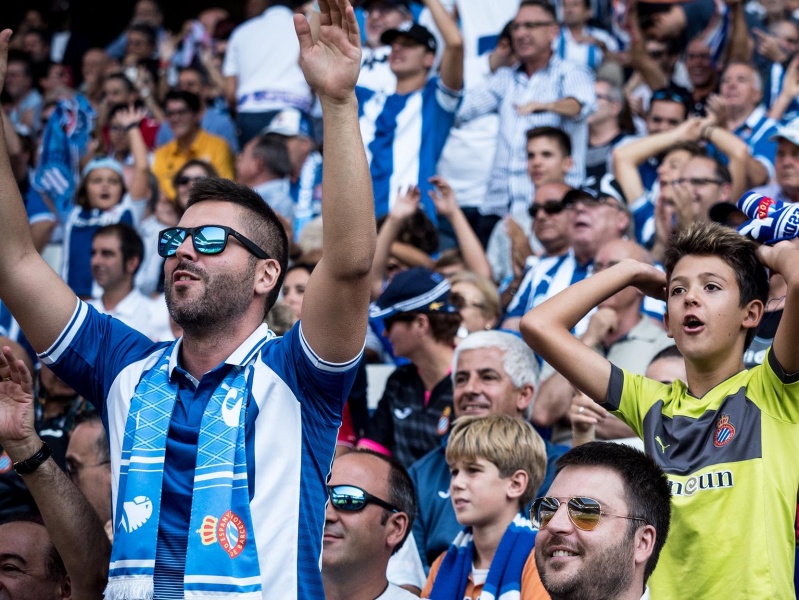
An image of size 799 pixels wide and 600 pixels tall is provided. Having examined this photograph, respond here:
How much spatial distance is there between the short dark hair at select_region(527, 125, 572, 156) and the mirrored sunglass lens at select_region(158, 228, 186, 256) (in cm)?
520

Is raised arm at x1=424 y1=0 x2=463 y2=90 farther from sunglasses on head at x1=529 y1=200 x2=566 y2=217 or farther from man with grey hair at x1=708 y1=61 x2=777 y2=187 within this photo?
man with grey hair at x1=708 y1=61 x2=777 y2=187

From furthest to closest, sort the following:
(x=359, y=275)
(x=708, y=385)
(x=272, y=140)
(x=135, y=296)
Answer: (x=272, y=140)
(x=135, y=296)
(x=708, y=385)
(x=359, y=275)

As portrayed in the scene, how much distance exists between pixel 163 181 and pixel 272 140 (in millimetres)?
1812

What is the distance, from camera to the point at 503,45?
401 inches

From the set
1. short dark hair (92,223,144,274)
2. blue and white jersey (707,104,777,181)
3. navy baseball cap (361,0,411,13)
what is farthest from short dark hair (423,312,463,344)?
navy baseball cap (361,0,411,13)

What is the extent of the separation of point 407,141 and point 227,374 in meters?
5.77

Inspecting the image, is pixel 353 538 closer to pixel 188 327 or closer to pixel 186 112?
pixel 188 327

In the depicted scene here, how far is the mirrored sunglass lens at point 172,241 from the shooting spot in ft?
11.1

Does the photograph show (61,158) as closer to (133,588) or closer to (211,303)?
(211,303)

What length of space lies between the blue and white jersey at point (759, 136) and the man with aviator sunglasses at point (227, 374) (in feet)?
18.0

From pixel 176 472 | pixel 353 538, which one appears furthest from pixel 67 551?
pixel 353 538

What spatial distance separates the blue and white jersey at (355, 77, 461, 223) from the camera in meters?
8.73

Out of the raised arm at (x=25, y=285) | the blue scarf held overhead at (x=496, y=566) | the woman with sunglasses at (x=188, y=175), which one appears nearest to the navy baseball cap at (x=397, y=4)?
the woman with sunglasses at (x=188, y=175)

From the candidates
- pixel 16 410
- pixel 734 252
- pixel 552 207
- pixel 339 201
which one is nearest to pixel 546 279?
pixel 552 207
